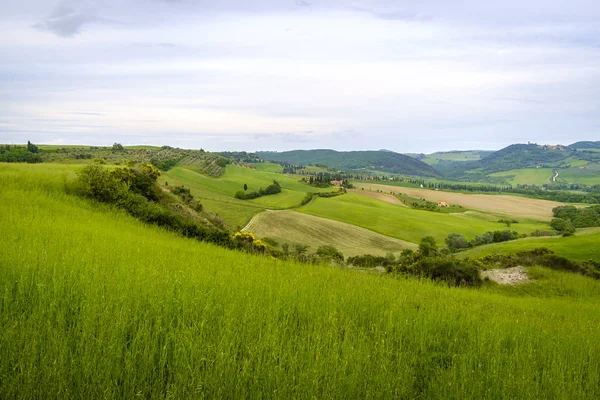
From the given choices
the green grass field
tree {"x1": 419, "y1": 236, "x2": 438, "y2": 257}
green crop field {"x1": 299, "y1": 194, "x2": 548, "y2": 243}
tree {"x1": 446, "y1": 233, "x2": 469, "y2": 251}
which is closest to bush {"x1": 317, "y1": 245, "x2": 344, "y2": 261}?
tree {"x1": 419, "y1": 236, "x2": 438, "y2": 257}

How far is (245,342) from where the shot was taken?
15.7ft

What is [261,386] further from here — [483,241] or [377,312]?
[483,241]

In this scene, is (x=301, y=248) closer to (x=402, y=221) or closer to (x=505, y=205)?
(x=402, y=221)

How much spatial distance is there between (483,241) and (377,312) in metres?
96.7

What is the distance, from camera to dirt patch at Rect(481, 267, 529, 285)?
26641mm

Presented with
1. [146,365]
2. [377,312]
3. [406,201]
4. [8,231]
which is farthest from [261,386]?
[406,201]

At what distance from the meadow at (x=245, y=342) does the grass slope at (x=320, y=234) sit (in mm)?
66632

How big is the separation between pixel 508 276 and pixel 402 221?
82.2 m

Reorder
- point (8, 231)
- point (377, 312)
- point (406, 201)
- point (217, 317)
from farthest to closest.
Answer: point (406, 201) < point (8, 231) < point (377, 312) < point (217, 317)

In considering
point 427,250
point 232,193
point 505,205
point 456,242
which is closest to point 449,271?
point 427,250

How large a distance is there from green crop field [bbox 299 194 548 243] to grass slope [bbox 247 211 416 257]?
8.76 m

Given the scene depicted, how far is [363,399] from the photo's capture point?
4090 millimetres

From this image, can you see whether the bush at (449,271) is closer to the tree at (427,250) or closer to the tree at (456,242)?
the tree at (427,250)

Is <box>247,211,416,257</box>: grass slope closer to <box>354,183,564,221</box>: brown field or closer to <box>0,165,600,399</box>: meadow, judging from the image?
<box>0,165,600,399</box>: meadow
